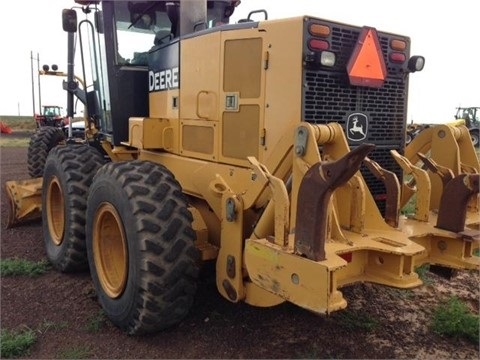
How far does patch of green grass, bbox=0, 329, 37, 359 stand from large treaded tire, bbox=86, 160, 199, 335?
0.59 metres

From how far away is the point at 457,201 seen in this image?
10.8ft

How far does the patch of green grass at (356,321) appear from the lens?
3.68m

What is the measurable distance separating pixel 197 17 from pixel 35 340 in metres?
3.03

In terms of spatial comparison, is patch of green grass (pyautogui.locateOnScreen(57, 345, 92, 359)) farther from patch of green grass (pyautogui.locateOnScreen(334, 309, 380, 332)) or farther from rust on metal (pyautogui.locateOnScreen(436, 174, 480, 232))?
rust on metal (pyautogui.locateOnScreen(436, 174, 480, 232))

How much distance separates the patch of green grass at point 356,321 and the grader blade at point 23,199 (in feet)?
14.9

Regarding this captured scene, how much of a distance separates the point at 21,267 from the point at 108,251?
1528 mm

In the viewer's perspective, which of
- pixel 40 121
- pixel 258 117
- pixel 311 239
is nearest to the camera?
pixel 311 239

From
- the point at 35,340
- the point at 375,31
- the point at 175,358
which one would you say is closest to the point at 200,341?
the point at 175,358

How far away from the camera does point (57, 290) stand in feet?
14.4

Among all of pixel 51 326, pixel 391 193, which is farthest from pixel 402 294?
pixel 51 326

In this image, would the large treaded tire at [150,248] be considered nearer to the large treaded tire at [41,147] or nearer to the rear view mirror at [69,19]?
the rear view mirror at [69,19]

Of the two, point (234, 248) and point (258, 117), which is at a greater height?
point (258, 117)

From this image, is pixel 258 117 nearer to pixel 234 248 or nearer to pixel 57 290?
pixel 234 248

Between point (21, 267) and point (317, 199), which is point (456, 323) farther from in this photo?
point (21, 267)
